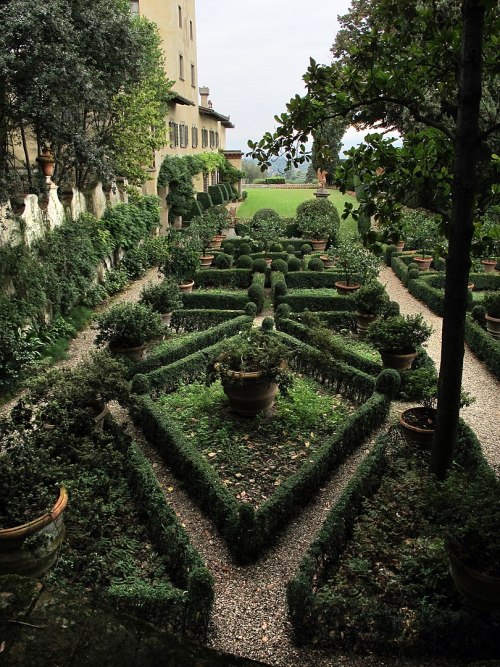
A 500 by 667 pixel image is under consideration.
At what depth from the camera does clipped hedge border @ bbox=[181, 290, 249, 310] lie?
14.0m

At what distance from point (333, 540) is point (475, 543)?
1380 millimetres

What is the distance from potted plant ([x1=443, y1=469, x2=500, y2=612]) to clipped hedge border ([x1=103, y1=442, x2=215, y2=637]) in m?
2.01

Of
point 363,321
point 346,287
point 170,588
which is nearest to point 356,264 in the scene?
point 346,287

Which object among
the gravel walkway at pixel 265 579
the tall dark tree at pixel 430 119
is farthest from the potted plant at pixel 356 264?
the tall dark tree at pixel 430 119

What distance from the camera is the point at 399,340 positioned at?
950cm

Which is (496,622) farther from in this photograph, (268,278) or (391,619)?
(268,278)

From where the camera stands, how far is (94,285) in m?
14.6

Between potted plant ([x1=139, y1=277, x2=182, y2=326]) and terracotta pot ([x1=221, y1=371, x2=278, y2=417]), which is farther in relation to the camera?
potted plant ([x1=139, y1=277, x2=182, y2=326])

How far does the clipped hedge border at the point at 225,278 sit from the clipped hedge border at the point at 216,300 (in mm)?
2308

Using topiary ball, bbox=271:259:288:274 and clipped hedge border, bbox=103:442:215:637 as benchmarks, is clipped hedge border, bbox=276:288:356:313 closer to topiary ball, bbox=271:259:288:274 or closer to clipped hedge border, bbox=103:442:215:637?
topiary ball, bbox=271:259:288:274

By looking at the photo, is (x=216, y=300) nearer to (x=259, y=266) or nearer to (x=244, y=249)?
(x=259, y=266)

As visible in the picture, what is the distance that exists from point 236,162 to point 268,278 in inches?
1342

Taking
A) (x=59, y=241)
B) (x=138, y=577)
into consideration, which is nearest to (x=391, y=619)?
(x=138, y=577)

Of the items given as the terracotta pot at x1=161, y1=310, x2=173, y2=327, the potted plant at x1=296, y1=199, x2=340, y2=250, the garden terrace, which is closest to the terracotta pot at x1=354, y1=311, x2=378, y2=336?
the garden terrace
